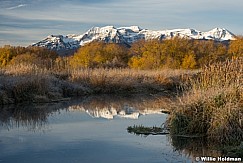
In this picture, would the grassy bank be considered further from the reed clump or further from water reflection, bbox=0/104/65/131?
the reed clump

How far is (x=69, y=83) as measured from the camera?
23312 millimetres

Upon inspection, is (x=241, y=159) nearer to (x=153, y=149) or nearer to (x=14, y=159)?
(x=153, y=149)

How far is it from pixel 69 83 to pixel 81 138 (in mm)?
13009

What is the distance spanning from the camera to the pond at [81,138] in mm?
8469

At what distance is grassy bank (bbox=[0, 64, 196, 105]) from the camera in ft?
63.6

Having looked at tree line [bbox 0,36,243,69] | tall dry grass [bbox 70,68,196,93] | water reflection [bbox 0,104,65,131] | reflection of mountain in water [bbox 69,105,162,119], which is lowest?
reflection of mountain in water [bbox 69,105,162,119]

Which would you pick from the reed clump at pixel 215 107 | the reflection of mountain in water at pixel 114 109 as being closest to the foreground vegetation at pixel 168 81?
the reed clump at pixel 215 107

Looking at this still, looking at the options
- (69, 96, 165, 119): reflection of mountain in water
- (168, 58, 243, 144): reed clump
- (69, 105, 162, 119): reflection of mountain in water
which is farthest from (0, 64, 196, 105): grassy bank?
(168, 58, 243, 144): reed clump

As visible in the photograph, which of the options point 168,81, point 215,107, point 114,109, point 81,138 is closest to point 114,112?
point 114,109

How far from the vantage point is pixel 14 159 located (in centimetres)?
821

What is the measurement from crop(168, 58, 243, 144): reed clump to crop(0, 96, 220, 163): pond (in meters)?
0.51

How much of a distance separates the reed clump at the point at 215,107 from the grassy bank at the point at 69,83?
28.8ft

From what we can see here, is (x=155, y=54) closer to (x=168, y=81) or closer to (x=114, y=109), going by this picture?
(x=168, y=81)

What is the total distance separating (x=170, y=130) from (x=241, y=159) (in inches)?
115
